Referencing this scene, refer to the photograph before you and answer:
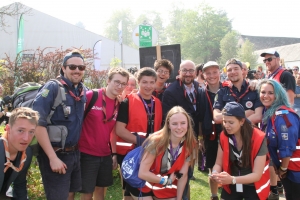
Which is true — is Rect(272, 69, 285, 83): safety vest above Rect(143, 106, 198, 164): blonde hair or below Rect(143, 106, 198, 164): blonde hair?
above

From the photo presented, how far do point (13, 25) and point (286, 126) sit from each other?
27359 millimetres

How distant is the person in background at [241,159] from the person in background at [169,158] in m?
0.42

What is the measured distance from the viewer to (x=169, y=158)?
3656mm

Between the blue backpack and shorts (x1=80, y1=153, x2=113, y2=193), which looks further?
shorts (x1=80, y1=153, x2=113, y2=193)

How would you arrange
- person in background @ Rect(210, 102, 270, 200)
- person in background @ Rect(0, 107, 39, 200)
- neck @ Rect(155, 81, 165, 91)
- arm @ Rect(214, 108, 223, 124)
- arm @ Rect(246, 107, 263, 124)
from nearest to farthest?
1. person in background @ Rect(0, 107, 39, 200)
2. person in background @ Rect(210, 102, 270, 200)
3. arm @ Rect(246, 107, 263, 124)
4. arm @ Rect(214, 108, 223, 124)
5. neck @ Rect(155, 81, 165, 91)

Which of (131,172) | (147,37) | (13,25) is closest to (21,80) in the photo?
(147,37)

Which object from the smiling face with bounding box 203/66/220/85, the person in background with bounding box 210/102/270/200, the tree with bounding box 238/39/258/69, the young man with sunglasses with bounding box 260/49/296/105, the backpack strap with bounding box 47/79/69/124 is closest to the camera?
the backpack strap with bounding box 47/79/69/124

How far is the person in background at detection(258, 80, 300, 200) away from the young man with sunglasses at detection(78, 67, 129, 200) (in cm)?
205

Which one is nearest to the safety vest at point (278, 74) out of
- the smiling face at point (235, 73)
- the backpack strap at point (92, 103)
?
the smiling face at point (235, 73)

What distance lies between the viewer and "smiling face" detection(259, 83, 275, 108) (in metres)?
3.96

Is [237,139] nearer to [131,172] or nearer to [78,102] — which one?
[131,172]

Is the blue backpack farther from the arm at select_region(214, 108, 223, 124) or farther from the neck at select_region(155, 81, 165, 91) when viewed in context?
the neck at select_region(155, 81, 165, 91)

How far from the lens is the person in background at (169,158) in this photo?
140 inches

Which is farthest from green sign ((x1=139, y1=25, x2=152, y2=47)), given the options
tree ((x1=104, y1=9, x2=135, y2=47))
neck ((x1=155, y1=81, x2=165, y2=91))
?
tree ((x1=104, y1=9, x2=135, y2=47))
